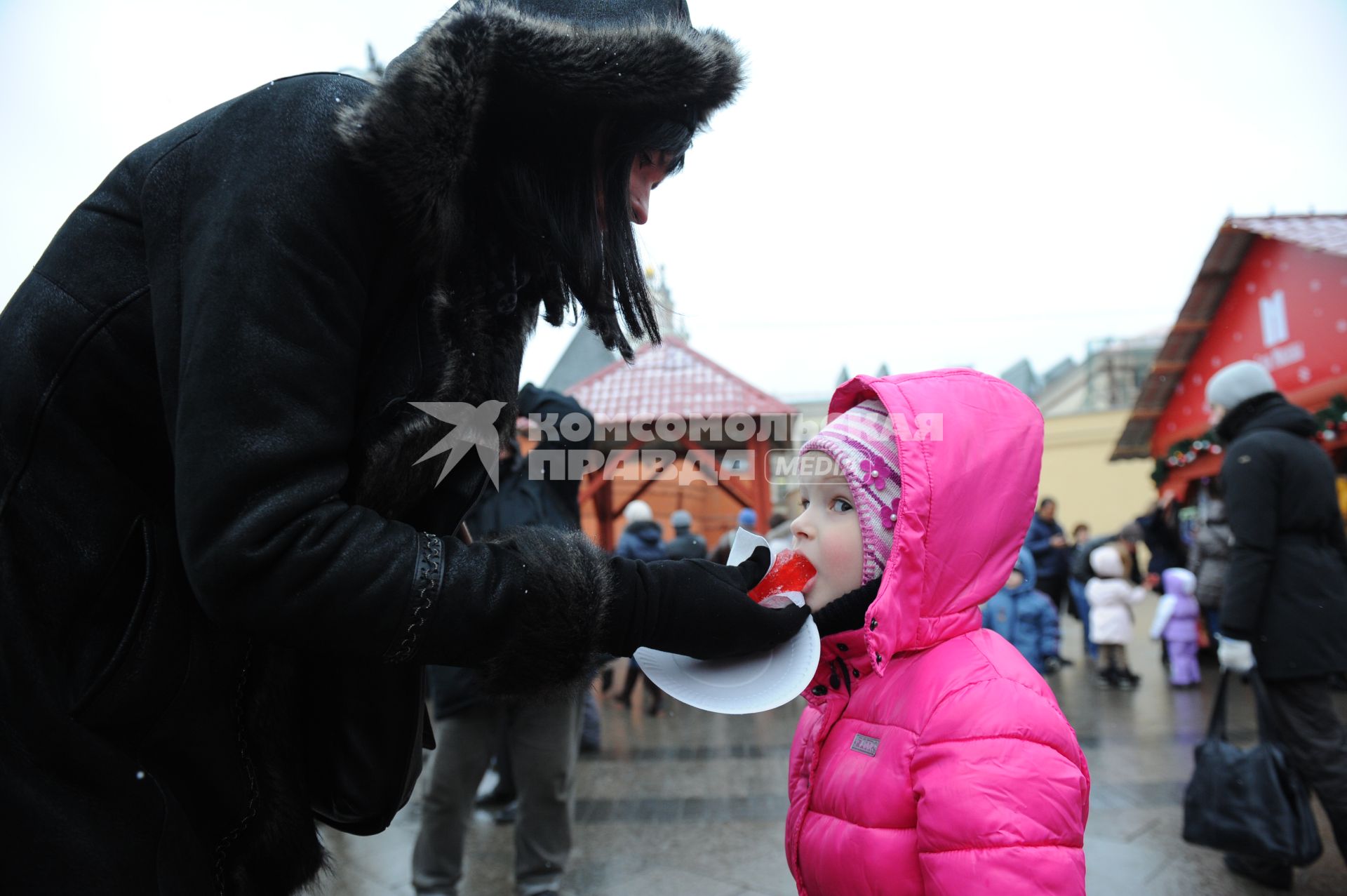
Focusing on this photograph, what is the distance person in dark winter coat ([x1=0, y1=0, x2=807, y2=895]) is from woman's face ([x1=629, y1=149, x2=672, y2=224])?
0.06 meters

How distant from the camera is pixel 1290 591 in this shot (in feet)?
10.7

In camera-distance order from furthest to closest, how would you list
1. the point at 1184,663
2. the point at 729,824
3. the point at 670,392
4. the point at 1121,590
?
the point at 670,392 → the point at 1121,590 → the point at 1184,663 → the point at 729,824

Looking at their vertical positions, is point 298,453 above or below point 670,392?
above

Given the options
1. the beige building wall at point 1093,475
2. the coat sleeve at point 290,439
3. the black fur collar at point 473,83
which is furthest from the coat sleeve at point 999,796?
the beige building wall at point 1093,475

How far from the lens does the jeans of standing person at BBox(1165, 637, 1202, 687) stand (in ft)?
24.5

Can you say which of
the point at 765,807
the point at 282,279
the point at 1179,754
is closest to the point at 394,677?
the point at 282,279

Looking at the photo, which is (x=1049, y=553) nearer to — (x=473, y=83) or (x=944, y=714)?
(x=944, y=714)

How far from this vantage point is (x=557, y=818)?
3207 mm

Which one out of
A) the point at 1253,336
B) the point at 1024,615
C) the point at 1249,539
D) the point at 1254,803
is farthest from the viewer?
the point at 1253,336

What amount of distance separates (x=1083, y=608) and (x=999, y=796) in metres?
8.70

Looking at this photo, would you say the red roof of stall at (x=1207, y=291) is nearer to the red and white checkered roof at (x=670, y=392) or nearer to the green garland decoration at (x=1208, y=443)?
the green garland decoration at (x=1208, y=443)

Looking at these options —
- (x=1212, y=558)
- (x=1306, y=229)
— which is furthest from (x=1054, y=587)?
(x=1306, y=229)

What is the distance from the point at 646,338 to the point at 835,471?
0.60 m

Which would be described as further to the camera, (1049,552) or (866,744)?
(1049,552)
